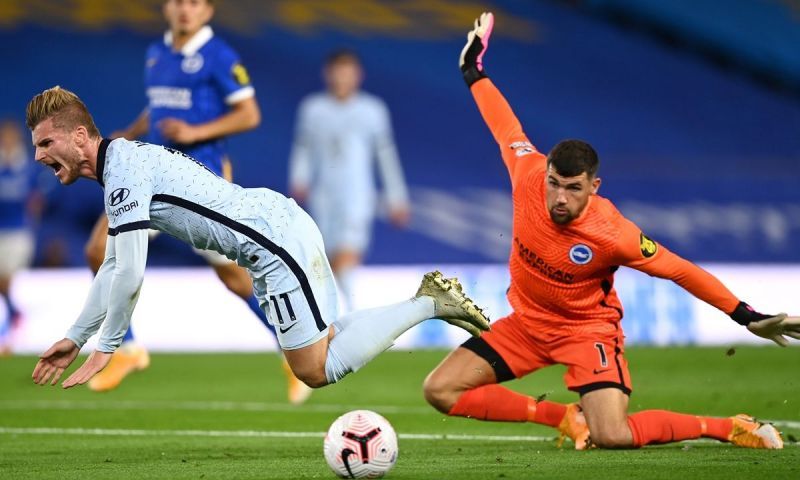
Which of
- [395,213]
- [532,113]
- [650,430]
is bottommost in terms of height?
[650,430]

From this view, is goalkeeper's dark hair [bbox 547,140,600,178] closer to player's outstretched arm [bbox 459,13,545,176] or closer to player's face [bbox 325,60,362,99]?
player's outstretched arm [bbox 459,13,545,176]

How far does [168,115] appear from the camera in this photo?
9578 millimetres

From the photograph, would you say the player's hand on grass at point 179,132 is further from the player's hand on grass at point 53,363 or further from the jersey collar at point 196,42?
the player's hand on grass at point 53,363

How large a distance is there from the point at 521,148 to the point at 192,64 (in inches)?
114

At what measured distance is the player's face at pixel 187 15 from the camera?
952cm

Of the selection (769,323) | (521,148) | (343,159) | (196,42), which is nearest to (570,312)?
(521,148)

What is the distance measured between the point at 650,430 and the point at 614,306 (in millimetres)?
780

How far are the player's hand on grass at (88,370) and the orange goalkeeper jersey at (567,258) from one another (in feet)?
8.22

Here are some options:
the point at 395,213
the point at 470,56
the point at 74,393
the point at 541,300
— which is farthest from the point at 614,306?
the point at 395,213

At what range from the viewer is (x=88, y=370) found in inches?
233

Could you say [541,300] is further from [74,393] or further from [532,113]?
[532,113]

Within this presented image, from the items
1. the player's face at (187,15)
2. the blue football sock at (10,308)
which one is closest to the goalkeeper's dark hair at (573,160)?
the player's face at (187,15)

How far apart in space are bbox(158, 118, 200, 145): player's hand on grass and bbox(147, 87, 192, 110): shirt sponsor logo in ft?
1.35

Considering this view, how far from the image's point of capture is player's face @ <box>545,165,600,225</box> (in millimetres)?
6965
